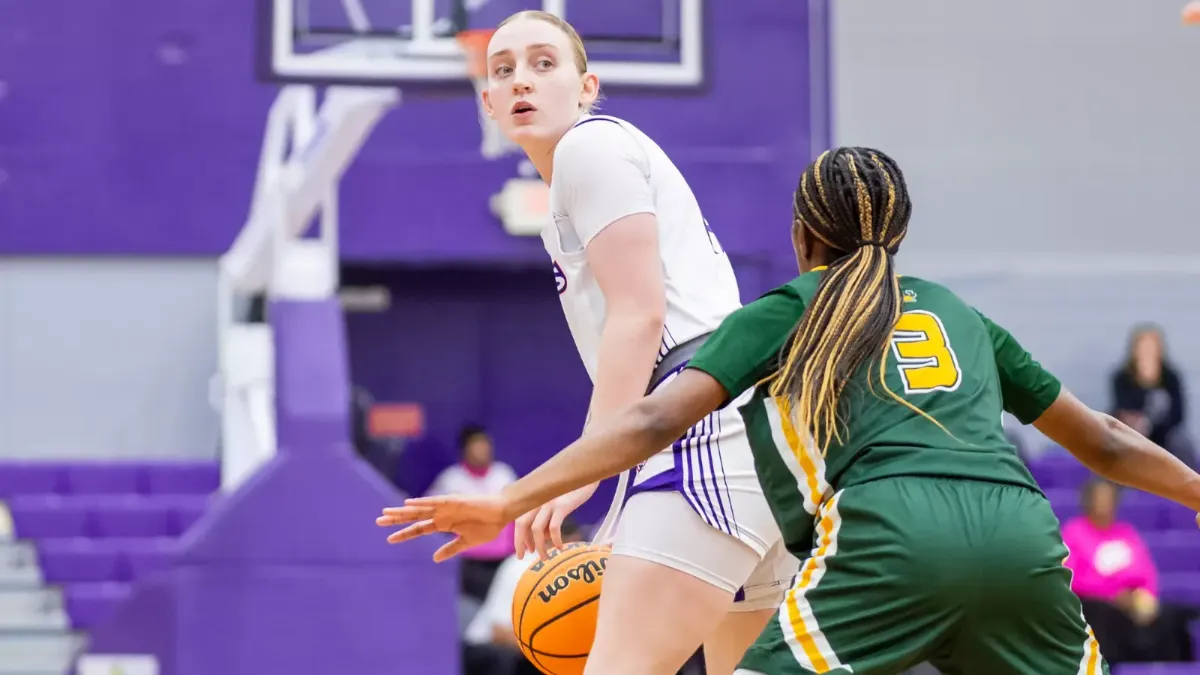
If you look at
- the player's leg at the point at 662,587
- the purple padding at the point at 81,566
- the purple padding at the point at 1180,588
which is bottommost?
the purple padding at the point at 1180,588

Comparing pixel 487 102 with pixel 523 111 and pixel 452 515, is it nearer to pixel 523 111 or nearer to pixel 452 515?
pixel 523 111

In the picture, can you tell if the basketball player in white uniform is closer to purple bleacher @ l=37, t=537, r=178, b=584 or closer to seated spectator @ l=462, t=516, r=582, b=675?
seated spectator @ l=462, t=516, r=582, b=675

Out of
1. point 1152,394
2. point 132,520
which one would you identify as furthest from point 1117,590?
point 132,520

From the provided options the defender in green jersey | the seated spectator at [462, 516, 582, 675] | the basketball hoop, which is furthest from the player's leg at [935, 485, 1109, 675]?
the seated spectator at [462, 516, 582, 675]

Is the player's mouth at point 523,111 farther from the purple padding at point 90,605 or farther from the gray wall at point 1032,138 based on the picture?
the gray wall at point 1032,138

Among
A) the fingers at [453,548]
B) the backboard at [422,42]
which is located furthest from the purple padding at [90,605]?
the fingers at [453,548]

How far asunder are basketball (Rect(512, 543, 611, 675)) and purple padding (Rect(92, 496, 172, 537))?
322 inches

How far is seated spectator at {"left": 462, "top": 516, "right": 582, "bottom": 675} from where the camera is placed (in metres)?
8.88

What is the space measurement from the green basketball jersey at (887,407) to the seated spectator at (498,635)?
233 inches

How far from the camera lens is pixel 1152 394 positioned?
40.8ft

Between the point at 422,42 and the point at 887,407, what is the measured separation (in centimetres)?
537

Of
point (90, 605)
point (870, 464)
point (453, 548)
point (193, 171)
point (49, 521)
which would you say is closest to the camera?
point (870, 464)

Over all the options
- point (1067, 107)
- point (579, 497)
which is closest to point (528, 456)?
point (1067, 107)

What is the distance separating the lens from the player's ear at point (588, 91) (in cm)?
364
